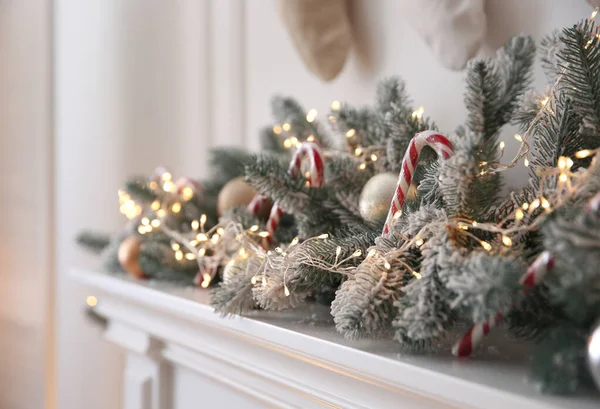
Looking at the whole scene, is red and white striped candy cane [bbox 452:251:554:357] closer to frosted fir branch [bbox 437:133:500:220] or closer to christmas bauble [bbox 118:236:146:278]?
frosted fir branch [bbox 437:133:500:220]

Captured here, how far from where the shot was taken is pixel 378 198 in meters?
0.59

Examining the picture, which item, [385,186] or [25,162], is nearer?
[385,186]

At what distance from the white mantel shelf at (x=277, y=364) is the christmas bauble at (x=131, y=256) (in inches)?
0.9

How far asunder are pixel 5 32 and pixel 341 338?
1.40 metres

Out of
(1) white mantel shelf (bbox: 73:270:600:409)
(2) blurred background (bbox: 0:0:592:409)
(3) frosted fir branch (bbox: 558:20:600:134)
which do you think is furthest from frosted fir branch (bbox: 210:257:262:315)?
(2) blurred background (bbox: 0:0:592:409)

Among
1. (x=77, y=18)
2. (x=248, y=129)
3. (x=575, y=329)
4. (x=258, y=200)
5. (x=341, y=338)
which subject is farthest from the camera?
(x=77, y=18)

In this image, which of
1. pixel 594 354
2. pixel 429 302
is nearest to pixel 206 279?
pixel 429 302

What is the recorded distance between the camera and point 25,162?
144 cm

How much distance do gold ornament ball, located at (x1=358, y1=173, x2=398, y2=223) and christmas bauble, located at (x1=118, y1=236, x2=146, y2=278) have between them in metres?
0.41

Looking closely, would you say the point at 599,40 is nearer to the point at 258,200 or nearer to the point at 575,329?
the point at 575,329

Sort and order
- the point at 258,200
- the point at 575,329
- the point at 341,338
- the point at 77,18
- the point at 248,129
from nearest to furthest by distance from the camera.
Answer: the point at 575,329, the point at 341,338, the point at 258,200, the point at 248,129, the point at 77,18

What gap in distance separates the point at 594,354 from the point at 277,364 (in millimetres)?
360

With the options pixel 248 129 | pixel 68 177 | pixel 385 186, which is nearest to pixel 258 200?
pixel 385 186

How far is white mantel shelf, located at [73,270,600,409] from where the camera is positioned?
1.31 feet
